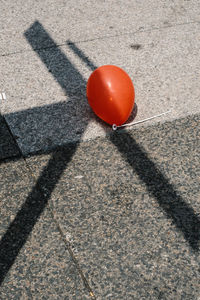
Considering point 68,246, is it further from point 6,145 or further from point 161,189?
point 6,145

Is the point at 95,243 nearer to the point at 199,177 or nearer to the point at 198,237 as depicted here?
the point at 198,237

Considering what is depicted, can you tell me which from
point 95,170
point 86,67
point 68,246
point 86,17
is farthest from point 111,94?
point 86,17

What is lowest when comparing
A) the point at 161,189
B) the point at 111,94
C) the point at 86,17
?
the point at 161,189

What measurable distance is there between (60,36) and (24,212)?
335 cm

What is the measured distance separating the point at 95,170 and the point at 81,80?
163 centimetres

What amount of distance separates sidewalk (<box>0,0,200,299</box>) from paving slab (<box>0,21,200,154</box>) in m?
0.01

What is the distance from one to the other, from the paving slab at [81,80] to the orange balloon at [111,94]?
0.22 meters

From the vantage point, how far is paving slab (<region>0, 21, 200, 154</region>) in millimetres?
4199

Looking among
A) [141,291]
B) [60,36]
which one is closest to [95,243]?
[141,291]

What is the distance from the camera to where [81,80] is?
4926 millimetres

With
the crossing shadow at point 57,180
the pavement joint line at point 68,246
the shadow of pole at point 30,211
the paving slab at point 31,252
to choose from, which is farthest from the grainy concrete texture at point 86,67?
the pavement joint line at point 68,246

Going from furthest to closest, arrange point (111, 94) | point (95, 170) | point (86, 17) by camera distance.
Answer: point (86, 17) → point (111, 94) → point (95, 170)

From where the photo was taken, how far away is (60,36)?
5.86 m

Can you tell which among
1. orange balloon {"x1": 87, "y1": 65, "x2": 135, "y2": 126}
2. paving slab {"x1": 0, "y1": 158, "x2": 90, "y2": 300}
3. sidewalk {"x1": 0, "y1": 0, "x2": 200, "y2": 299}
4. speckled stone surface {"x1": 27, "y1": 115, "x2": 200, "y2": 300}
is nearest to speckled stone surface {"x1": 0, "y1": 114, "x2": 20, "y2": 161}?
sidewalk {"x1": 0, "y1": 0, "x2": 200, "y2": 299}
